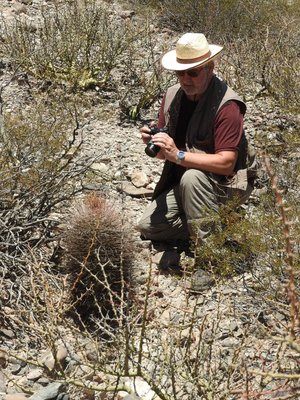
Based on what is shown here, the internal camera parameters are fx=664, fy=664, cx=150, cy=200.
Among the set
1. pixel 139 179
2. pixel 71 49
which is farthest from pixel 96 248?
pixel 71 49

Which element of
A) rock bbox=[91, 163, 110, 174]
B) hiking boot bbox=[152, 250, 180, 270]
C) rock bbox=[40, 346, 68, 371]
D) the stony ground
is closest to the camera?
the stony ground

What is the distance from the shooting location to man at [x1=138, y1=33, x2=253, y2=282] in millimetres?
4272

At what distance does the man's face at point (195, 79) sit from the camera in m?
4.35

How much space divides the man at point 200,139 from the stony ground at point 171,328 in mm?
289

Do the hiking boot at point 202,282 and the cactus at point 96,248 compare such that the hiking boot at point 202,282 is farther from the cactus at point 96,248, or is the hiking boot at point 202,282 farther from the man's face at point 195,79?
the man's face at point 195,79

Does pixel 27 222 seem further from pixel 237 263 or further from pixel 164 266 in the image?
pixel 237 263

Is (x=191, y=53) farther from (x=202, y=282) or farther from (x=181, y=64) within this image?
(x=202, y=282)

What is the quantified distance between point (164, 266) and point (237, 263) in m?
0.57

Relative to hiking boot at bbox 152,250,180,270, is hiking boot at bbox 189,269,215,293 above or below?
above

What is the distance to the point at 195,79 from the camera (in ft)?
14.3

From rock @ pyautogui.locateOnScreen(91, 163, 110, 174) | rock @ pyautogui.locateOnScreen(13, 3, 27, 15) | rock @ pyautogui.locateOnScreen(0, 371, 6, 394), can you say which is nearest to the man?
rock @ pyautogui.locateOnScreen(91, 163, 110, 174)

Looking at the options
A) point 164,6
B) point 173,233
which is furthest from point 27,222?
point 164,6

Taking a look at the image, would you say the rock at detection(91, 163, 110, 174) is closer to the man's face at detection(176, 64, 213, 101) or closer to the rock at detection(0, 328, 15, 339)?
the man's face at detection(176, 64, 213, 101)

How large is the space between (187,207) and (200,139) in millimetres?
471
